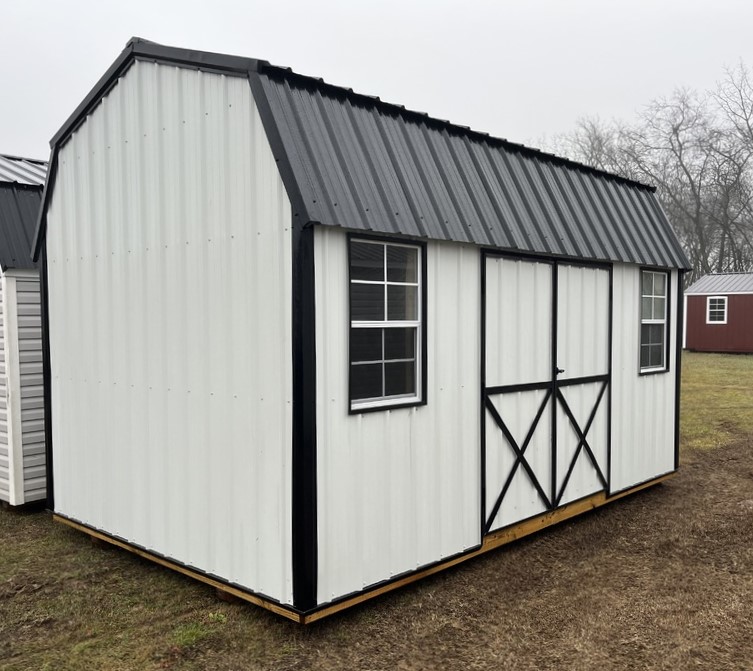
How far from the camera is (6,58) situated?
20766 millimetres

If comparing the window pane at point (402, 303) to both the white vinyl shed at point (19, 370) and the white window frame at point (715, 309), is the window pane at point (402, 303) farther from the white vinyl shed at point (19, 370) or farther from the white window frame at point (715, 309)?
the white window frame at point (715, 309)

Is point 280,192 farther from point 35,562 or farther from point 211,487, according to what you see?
point 35,562

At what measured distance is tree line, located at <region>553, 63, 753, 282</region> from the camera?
3425cm

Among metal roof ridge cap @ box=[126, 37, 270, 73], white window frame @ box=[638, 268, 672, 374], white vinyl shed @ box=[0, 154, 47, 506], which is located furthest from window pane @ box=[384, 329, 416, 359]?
white vinyl shed @ box=[0, 154, 47, 506]

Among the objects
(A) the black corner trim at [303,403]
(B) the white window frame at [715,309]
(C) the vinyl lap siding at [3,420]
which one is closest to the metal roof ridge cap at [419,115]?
(A) the black corner trim at [303,403]

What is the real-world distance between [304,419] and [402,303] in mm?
1198

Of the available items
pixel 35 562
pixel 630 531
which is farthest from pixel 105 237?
pixel 630 531

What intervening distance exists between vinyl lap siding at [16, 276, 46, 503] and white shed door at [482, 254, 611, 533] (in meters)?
4.70

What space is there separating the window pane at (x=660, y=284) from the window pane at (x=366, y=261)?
446cm

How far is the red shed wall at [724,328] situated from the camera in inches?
1017

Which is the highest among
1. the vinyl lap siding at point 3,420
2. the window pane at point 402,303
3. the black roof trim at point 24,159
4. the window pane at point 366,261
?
the black roof trim at point 24,159

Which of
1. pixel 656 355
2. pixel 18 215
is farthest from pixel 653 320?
pixel 18 215

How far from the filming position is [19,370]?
6852 mm

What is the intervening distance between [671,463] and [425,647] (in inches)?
201
